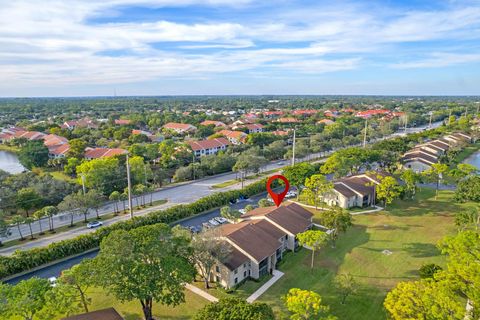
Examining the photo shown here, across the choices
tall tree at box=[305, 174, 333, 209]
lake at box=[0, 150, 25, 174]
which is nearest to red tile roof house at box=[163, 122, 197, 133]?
lake at box=[0, 150, 25, 174]

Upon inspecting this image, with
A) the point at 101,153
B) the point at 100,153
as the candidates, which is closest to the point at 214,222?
the point at 101,153

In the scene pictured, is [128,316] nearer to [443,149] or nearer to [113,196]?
[113,196]

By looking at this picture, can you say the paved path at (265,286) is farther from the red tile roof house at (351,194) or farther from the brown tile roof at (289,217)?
the red tile roof house at (351,194)

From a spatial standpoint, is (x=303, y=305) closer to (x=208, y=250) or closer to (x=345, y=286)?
(x=345, y=286)

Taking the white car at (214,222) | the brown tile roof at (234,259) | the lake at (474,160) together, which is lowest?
the white car at (214,222)

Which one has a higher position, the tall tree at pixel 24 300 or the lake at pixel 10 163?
the tall tree at pixel 24 300

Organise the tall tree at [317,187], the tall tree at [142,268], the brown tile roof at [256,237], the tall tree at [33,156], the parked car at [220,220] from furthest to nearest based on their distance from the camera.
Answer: the tall tree at [33,156], the tall tree at [317,187], the parked car at [220,220], the brown tile roof at [256,237], the tall tree at [142,268]

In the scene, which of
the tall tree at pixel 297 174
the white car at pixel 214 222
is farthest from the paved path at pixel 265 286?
the tall tree at pixel 297 174
